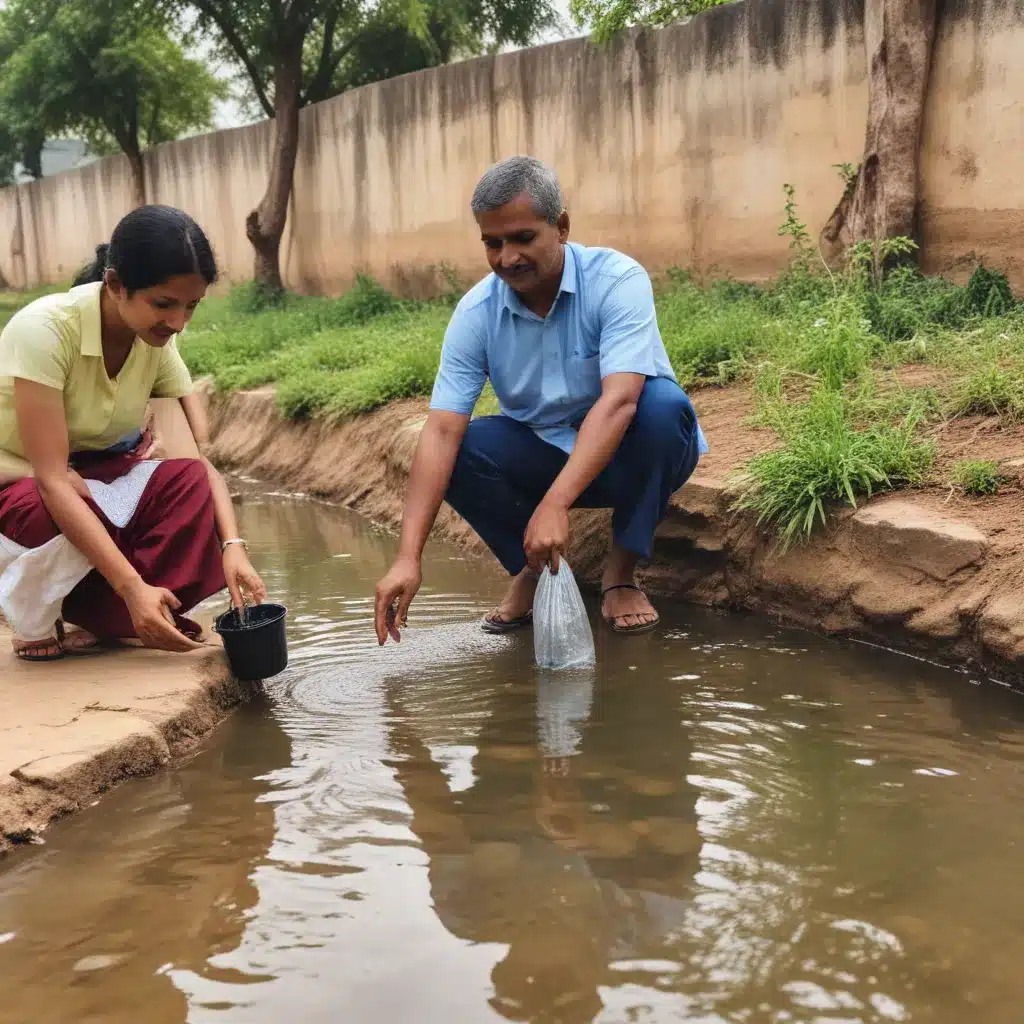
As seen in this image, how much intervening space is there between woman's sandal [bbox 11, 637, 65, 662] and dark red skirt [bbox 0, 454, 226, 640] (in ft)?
0.32

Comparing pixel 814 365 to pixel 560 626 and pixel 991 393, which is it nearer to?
pixel 991 393

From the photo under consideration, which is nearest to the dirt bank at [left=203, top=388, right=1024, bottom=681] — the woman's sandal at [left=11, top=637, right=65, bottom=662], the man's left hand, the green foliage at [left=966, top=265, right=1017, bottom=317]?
the man's left hand

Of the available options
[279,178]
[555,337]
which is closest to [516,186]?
[555,337]

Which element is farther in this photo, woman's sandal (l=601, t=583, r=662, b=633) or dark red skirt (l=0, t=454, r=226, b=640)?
woman's sandal (l=601, t=583, r=662, b=633)

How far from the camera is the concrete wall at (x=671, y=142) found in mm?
6457

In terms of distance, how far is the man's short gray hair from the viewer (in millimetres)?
3422

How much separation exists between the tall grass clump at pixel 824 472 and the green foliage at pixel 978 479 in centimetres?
12

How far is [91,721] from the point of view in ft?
9.74

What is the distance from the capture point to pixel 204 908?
2.21 metres

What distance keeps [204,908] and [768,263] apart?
619cm

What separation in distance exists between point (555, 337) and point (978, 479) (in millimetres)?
1373

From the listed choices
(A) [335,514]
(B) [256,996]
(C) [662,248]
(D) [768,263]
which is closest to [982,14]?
(D) [768,263]

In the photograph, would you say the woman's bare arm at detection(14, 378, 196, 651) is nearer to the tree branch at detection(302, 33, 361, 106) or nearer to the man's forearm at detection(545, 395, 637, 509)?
the man's forearm at detection(545, 395, 637, 509)

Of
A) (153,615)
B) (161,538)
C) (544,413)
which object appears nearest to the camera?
(153,615)
